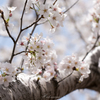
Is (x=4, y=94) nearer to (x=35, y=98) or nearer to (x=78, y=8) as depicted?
(x=35, y=98)

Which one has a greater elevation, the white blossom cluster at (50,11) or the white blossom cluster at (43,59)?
the white blossom cluster at (50,11)

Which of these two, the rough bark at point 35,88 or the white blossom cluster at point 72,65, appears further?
the white blossom cluster at point 72,65

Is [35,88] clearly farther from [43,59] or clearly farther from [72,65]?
[72,65]

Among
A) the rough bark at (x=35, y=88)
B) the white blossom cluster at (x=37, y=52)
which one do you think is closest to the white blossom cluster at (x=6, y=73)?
the rough bark at (x=35, y=88)

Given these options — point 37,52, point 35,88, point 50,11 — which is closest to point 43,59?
point 37,52

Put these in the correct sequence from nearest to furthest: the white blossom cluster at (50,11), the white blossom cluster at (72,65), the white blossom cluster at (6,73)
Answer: the white blossom cluster at (50,11) → the white blossom cluster at (6,73) → the white blossom cluster at (72,65)

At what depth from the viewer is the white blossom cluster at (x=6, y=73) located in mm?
1120

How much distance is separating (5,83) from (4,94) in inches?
3.4

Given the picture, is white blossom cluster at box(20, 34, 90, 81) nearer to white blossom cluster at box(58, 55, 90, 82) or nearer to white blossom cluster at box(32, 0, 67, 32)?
white blossom cluster at box(58, 55, 90, 82)

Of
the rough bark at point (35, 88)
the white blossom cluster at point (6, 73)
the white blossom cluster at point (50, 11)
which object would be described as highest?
the white blossom cluster at point (50, 11)

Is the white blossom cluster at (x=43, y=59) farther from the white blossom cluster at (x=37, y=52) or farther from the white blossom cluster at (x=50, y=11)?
the white blossom cluster at (x=50, y=11)

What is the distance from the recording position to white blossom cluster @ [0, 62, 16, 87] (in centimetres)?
112

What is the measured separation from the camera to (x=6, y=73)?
1.13 metres

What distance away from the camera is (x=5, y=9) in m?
1.09
